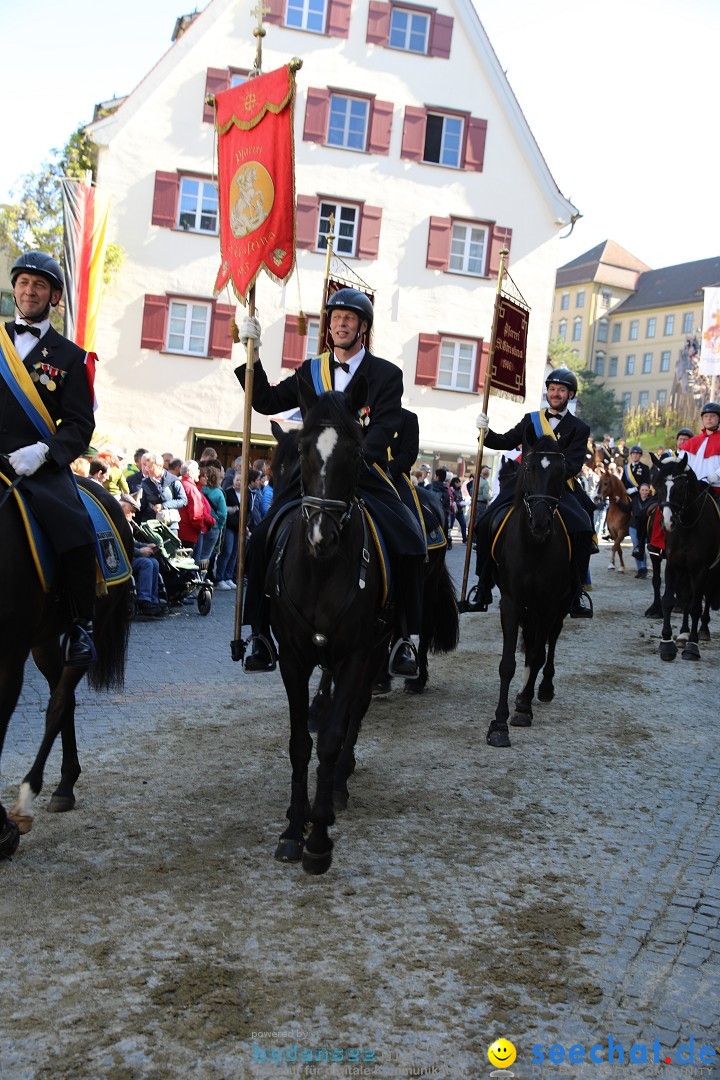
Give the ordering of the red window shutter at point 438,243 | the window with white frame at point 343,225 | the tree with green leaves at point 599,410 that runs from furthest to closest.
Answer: the tree with green leaves at point 599,410, the red window shutter at point 438,243, the window with white frame at point 343,225

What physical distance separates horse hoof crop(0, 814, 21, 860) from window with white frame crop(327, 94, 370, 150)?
97.4 feet

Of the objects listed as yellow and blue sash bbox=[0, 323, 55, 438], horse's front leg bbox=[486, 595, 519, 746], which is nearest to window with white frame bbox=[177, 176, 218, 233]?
horse's front leg bbox=[486, 595, 519, 746]

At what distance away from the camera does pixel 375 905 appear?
4.61m

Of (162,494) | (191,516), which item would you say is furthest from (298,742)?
(191,516)

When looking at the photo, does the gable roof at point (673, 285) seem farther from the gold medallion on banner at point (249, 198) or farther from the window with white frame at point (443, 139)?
the gold medallion on banner at point (249, 198)

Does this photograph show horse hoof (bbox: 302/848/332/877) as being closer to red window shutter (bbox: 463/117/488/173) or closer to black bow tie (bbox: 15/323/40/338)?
black bow tie (bbox: 15/323/40/338)

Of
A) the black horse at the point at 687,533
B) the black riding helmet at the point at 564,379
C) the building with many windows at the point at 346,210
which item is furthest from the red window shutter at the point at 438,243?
the black riding helmet at the point at 564,379

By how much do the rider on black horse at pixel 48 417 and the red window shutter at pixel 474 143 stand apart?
2977 cm

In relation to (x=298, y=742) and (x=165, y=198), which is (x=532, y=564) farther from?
(x=165, y=198)

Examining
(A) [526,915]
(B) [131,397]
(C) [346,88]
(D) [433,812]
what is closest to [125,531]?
(D) [433,812]

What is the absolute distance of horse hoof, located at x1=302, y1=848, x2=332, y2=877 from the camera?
4.94m

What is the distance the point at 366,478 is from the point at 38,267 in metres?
2.14

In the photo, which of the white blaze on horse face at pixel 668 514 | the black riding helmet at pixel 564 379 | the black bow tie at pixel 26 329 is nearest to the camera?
the black bow tie at pixel 26 329

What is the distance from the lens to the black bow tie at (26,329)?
17.2ft
